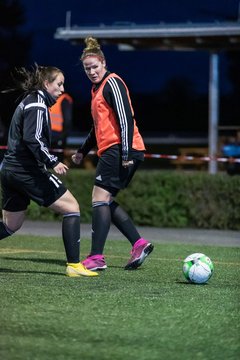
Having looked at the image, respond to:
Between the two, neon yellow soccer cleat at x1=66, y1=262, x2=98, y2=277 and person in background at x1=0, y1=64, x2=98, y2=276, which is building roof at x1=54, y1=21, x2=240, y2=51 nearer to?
person in background at x1=0, y1=64, x2=98, y2=276

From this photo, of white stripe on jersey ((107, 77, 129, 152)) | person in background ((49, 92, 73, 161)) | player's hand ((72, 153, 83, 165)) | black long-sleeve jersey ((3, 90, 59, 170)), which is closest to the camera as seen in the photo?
black long-sleeve jersey ((3, 90, 59, 170))

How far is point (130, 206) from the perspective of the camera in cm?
1623

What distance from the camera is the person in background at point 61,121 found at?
56.9 feet

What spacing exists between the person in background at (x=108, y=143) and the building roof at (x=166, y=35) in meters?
11.6

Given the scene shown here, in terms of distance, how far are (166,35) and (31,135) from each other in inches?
519

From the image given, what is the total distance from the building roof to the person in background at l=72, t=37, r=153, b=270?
11.6 meters

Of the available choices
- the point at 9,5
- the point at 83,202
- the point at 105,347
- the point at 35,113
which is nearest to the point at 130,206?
the point at 83,202

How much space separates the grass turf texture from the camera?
17.8ft

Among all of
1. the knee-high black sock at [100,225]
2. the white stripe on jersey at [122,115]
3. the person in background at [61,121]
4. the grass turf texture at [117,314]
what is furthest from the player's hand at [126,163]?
the person in background at [61,121]

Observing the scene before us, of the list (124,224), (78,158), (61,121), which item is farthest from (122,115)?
(61,121)

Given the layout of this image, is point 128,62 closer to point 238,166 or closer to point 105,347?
point 238,166

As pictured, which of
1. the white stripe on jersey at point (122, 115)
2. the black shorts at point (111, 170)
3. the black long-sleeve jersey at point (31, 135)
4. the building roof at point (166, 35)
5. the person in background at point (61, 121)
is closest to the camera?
the black long-sleeve jersey at point (31, 135)

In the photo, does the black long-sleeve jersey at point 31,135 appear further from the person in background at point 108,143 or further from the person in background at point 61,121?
the person in background at point 61,121

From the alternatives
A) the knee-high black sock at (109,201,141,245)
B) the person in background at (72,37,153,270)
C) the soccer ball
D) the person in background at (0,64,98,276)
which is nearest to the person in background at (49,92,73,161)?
the knee-high black sock at (109,201,141,245)
